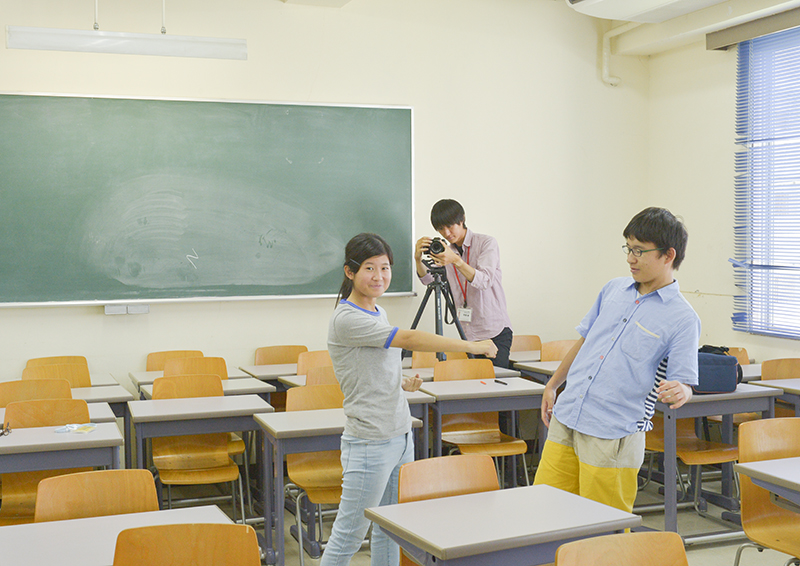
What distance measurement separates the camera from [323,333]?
5500 millimetres

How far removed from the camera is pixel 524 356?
5.31 metres

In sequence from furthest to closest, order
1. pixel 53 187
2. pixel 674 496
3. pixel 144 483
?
1. pixel 53 187
2. pixel 674 496
3. pixel 144 483

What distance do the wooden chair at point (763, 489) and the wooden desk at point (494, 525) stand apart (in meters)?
0.97

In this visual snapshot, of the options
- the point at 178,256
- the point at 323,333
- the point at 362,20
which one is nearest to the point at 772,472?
the point at 323,333

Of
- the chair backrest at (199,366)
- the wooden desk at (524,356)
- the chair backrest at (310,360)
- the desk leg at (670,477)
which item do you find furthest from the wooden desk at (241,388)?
the desk leg at (670,477)

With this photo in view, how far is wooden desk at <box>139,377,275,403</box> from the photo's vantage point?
419 cm

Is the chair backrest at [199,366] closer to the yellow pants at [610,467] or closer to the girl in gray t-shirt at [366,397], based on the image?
the girl in gray t-shirt at [366,397]

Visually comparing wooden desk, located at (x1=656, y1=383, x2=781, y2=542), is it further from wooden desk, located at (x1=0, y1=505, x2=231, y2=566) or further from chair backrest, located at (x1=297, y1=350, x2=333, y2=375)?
wooden desk, located at (x1=0, y1=505, x2=231, y2=566)

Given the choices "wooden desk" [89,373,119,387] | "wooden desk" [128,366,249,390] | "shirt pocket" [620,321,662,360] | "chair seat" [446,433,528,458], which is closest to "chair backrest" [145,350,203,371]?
"wooden desk" [128,366,249,390]

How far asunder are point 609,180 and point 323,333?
2.80 metres

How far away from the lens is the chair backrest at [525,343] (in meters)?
5.66

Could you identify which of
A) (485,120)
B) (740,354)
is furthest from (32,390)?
(740,354)

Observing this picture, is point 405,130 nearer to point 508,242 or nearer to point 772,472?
point 508,242

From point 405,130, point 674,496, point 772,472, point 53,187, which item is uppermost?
point 405,130
